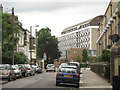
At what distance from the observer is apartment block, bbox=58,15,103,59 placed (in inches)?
5556

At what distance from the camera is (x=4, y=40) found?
44.2m

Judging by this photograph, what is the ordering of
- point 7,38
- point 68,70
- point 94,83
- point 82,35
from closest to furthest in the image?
point 68,70 → point 94,83 → point 7,38 → point 82,35

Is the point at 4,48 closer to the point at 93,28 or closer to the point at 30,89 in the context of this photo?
the point at 30,89

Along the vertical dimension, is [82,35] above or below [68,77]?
above

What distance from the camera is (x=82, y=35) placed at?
154 m

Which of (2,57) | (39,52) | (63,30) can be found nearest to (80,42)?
(63,30)

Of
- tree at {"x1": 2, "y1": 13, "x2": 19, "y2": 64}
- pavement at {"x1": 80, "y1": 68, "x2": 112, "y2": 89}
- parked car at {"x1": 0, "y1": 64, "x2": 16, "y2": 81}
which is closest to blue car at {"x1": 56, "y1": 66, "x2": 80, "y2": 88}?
pavement at {"x1": 80, "y1": 68, "x2": 112, "y2": 89}

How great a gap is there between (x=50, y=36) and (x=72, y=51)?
2631 centimetres

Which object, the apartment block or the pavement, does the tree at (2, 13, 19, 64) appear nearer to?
the pavement

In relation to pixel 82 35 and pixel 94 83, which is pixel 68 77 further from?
pixel 82 35

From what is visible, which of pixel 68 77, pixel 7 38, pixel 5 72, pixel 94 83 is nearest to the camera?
pixel 68 77

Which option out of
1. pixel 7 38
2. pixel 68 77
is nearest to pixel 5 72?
pixel 68 77

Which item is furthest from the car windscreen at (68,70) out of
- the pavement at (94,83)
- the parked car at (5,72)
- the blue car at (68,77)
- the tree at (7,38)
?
the tree at (7,38)

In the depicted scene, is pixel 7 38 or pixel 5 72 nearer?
pixel 5 72
